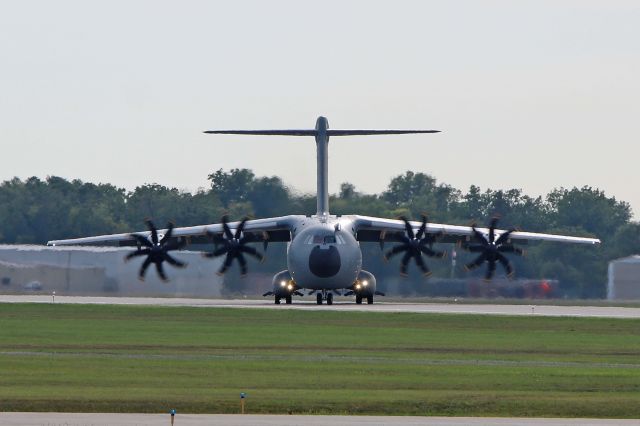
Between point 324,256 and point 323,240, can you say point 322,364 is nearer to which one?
point 324,256

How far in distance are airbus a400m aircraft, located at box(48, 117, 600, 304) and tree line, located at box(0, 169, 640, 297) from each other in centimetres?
440

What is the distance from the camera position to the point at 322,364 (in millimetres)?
37406

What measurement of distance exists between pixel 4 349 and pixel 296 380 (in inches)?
433

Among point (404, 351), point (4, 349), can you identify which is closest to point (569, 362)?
point (404, 351)

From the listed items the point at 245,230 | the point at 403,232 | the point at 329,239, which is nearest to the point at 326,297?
the point at 403,232

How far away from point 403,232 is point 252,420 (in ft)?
163

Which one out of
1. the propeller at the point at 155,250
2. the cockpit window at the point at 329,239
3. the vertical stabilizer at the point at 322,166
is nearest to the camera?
the cockpit window at the point at 329,239

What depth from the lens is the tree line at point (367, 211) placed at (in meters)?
85.2

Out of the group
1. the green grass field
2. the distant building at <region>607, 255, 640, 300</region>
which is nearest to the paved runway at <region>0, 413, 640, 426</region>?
the green grass field

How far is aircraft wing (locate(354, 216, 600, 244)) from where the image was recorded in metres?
74.1

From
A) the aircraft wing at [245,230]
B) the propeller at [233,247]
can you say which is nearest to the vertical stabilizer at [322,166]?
the aircraft wing at [245,230]

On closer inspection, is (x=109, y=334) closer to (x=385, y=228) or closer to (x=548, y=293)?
(x=385, y=228)

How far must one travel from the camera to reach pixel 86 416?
2561cm

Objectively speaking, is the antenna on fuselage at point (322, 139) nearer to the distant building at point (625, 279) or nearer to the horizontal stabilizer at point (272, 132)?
the horizontal stabilizer at point (272, 132)
